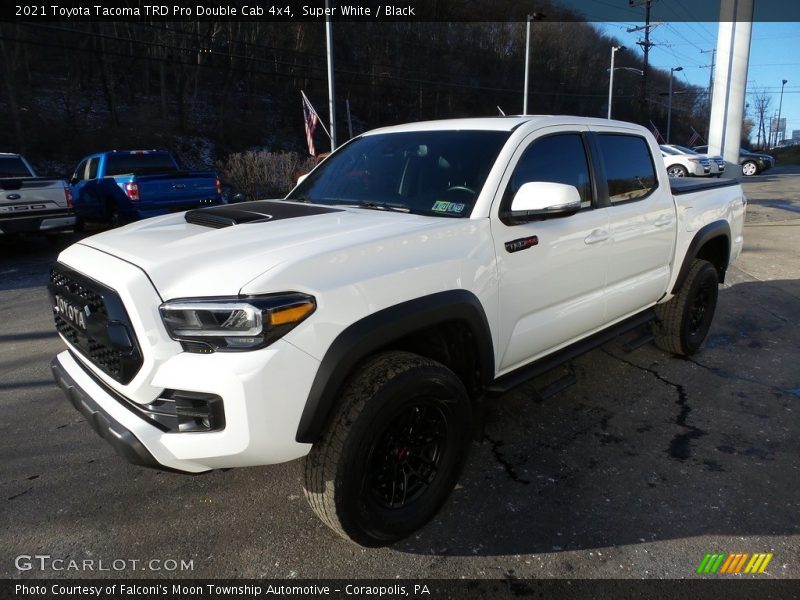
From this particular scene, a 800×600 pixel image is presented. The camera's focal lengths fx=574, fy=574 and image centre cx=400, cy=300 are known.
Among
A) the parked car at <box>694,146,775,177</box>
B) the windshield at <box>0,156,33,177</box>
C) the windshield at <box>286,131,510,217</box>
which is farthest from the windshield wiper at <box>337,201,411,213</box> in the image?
the parked car at <box>694,146,775,177</box>

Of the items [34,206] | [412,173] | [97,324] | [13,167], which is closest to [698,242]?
[412,173]

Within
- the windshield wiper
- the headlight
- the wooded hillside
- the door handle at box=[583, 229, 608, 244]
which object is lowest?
the headlight

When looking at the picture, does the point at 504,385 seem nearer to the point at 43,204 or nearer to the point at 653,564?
the point at 653,564

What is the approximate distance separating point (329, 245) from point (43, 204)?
8942 mm

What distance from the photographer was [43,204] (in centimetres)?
927

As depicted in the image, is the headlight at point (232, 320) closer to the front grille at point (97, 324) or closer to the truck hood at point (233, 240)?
the truck hood at point (233, 240)

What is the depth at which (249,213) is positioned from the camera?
297 cm

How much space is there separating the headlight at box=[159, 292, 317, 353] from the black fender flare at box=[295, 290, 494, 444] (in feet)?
0.68

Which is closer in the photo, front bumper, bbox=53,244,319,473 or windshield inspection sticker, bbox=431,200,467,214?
front bumper, bbox=53,244,319,473

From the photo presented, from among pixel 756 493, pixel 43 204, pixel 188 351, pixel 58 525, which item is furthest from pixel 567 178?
pixel 43 204

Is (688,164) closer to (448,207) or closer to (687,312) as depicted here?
(687,312)

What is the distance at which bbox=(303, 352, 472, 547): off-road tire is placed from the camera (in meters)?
2.23

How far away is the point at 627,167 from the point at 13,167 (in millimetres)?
11050

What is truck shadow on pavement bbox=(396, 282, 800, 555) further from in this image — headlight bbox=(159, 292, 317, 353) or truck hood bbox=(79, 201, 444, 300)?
truck hood bbox=(79, 201, 444, 300)
